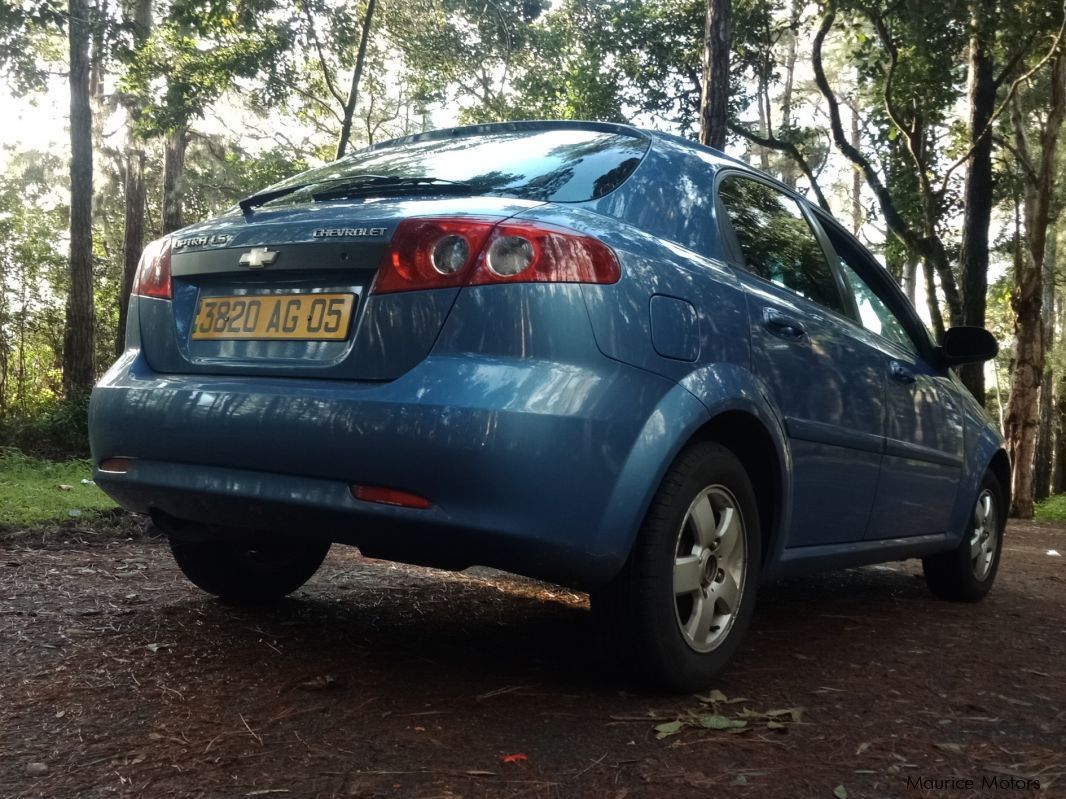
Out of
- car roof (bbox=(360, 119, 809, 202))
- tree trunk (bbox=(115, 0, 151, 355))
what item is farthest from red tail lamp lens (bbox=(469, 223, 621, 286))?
tree trunk (bbox=(115, 0, 151, 355))

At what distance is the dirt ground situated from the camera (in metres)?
2.38

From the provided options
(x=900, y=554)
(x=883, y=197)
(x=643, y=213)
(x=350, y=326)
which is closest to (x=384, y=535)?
(x=350, y=326)

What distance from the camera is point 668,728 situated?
9.00ft

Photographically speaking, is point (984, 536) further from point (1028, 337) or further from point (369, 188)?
point (1028, 337)

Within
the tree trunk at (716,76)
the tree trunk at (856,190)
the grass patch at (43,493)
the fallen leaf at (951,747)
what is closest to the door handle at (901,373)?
the fallen leaf at (951,747)

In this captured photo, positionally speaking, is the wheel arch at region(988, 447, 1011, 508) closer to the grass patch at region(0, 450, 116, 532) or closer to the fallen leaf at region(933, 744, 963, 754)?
the fallen leaf at region(933, 744, 963, 754)

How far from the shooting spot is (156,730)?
261 centimetres

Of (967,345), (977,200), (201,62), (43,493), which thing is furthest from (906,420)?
(201,62)

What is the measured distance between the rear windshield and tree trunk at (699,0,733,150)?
6586mm

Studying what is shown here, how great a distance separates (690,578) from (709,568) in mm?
146

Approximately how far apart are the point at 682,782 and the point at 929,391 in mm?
2775

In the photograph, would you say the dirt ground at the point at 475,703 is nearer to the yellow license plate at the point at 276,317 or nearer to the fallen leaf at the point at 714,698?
the fallen leaf at the point at 714,698

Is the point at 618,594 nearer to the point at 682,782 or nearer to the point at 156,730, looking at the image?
the point at 682,782

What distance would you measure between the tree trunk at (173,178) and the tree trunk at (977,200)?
13029 millimetres
